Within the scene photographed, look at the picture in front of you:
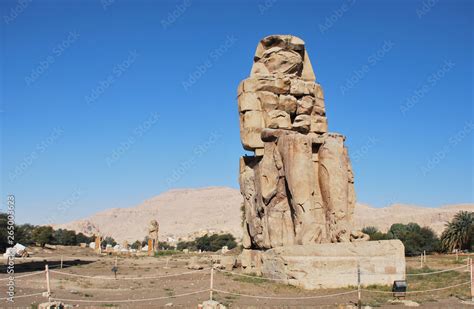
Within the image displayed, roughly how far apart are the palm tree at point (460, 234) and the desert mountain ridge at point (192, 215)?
28295mm

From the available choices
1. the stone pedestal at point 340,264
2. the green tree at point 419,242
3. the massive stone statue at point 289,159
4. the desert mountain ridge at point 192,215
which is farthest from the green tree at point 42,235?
the stone pedestal at point 340,264

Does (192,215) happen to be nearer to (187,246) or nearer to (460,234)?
(187,246)

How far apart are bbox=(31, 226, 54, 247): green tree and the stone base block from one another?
109 feet

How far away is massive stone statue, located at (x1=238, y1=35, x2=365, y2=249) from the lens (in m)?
11.9

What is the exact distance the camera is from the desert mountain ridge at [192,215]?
6731cm

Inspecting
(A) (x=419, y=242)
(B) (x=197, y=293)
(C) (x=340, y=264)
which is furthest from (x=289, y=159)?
(A) (x=419, y=242)

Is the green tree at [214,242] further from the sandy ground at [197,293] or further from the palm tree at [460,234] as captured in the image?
the sandy ground at [197,293]

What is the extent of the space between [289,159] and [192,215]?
292ft

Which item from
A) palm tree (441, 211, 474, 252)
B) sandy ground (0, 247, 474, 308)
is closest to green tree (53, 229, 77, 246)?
palm tree (441, 211, 474, 252)

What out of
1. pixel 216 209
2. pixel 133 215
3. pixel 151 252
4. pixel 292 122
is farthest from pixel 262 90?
pixel 133 215

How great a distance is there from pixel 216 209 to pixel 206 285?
88337mm

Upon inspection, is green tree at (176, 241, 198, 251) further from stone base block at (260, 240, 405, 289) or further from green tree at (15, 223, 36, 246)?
stone base block at (260, 240, 405, 289)

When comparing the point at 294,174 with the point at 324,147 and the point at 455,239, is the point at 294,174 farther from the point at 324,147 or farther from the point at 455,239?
the point at 455,239

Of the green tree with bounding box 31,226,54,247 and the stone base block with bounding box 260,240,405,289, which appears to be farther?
the green tree with bounding box 31,226,54,247
